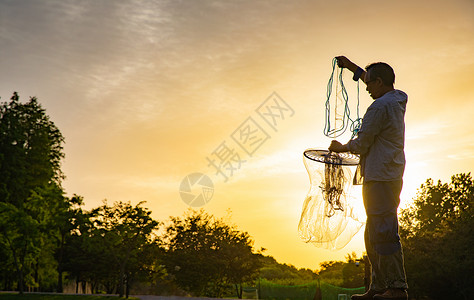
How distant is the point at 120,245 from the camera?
40094 millimetres

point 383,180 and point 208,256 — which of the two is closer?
point 383,180

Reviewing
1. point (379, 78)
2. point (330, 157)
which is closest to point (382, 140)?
point (379, 78)

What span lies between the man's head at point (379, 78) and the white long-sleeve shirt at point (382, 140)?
0.18 m

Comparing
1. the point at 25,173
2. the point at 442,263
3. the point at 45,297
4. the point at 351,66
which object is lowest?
the point at 45,297

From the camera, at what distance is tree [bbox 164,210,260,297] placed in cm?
4128

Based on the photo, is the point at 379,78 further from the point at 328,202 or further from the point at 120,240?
the point at 120,240

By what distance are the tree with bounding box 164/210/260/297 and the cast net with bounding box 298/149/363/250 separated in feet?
118

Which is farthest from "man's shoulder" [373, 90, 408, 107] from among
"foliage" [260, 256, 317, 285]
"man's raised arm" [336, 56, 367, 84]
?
"foliage" [260, 256, 317, 285]

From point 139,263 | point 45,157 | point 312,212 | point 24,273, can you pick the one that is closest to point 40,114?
point 45,157

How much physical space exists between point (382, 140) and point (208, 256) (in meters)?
38.4

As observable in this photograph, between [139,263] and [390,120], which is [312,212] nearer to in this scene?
[390,120]

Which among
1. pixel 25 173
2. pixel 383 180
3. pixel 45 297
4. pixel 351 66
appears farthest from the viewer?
pixel 25 173

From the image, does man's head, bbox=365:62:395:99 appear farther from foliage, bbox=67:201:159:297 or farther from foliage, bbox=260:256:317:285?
foliage, bbox=260:256:317:285

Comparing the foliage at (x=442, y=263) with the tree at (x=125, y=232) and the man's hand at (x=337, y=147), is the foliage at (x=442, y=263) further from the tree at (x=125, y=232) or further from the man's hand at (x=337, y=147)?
the man's hand at (x=337, y=147)
